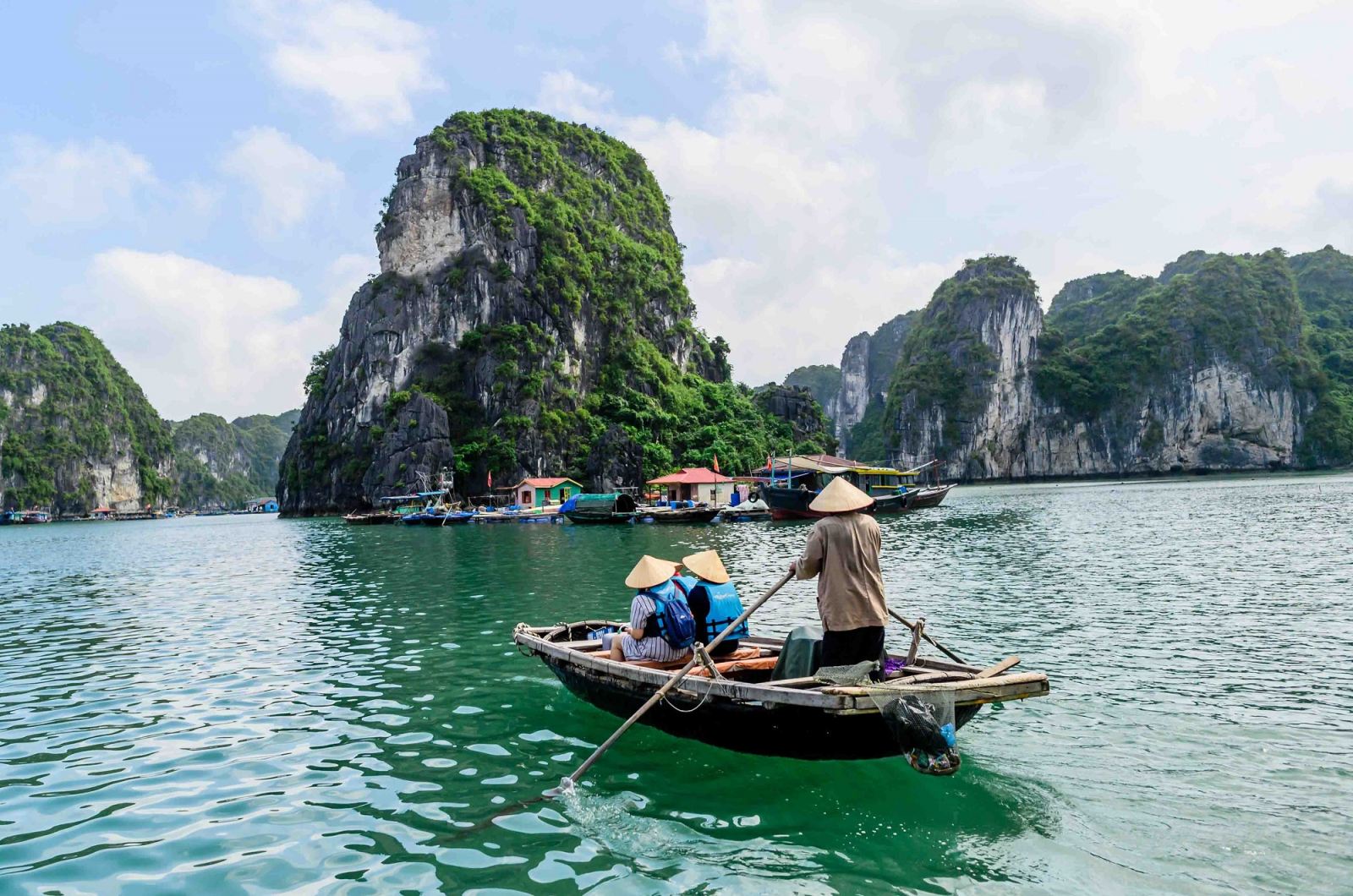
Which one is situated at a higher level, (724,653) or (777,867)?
(724,653)

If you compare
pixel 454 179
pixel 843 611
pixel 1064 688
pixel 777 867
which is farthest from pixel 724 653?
pixel 454 179

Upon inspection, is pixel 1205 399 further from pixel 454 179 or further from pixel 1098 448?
pixel 454 179

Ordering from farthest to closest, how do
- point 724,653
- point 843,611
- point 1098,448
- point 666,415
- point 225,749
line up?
point 1098,448, point 666,415, point 724,653, point 225,749, point 843,611

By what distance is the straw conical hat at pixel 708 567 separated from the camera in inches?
326

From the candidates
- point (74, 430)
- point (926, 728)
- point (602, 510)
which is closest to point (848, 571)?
point (926, 728)

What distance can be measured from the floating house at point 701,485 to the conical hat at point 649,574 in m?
49.8

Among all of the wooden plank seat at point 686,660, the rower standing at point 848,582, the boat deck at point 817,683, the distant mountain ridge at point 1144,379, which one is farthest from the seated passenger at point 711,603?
the distant mountain ridge at point 1144,379

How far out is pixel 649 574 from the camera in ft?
27.2

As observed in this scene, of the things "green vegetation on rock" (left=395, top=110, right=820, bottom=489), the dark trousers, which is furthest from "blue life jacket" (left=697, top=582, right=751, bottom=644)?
"green vegetation on rock" (left=395, top=110, right=820, bottom=489)

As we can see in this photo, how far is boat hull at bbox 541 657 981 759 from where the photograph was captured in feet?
20.2

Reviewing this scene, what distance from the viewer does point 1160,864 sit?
194 inches

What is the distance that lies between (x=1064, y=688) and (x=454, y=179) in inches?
3221

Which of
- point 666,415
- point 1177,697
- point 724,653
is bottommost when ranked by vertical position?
point 1177,697

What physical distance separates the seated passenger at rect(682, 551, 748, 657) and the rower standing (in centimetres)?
156
